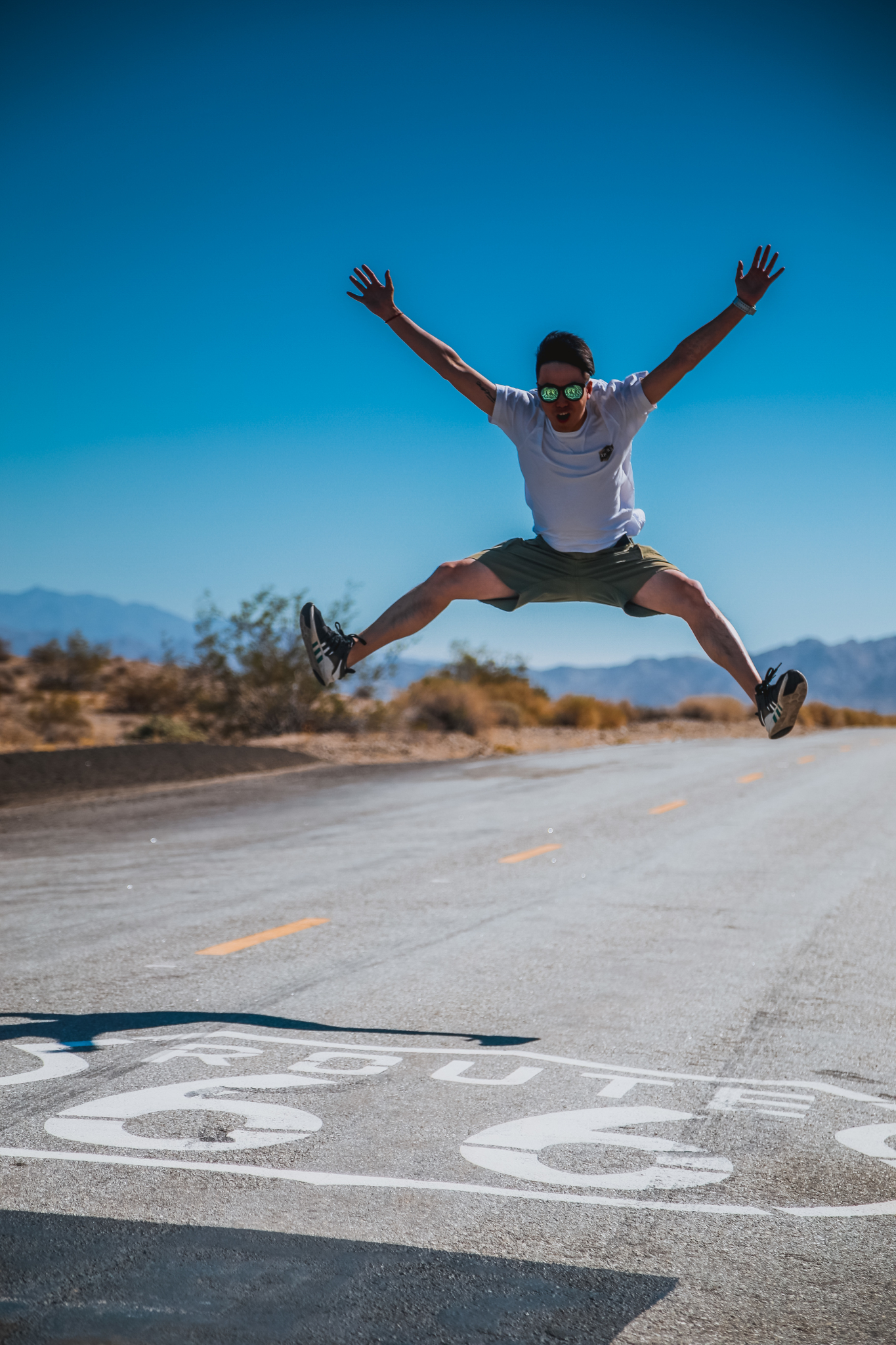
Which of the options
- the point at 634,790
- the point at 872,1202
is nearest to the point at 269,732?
the point at 634,790

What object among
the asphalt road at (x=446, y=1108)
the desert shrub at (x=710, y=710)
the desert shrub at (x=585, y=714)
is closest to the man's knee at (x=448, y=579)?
the asphalt road at (x=446, y=1108)

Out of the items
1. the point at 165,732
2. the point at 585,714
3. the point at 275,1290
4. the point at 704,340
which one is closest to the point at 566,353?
the point at 704,340

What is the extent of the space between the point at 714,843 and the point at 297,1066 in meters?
8.38

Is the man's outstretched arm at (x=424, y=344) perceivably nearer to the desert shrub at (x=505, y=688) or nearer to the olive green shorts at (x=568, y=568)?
the olive green shorts at (x=568, y=568)

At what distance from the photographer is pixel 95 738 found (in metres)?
33.7

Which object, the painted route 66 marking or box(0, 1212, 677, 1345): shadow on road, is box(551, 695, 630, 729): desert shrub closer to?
the painted route 66 marking

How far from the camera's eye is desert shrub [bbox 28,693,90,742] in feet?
114

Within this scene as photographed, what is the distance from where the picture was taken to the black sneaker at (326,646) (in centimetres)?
591

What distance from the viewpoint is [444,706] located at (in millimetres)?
36562

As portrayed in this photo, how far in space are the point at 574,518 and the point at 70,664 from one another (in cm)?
4583

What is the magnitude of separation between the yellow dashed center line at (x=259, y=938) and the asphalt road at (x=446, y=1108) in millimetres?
47

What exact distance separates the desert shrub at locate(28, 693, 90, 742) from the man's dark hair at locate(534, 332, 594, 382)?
Result: 99.6 ft

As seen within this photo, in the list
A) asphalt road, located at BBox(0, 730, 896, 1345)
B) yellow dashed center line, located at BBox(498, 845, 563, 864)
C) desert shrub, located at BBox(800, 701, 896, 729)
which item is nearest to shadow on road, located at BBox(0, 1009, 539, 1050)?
asphalt road, located at BBox(0, 730, 896, 1345)

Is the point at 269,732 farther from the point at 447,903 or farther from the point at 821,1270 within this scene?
the point at 821,1270
